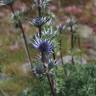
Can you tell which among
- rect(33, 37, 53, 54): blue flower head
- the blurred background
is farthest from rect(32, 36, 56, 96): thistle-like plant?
the blurred background

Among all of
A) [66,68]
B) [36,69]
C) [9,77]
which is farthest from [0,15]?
[36,69]

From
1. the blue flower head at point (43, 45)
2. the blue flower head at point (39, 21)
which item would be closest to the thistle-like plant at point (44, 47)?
the blue flower head at point (43, 45)

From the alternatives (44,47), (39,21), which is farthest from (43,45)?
(39,21)

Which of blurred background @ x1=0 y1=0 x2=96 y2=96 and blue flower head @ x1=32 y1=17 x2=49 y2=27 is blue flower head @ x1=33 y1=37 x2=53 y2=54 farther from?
blurred background @ x1=0 y1=0 x2=96 y2=96

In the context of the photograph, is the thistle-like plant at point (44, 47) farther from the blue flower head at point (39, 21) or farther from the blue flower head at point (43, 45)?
the blue flower head at point (39, 21)

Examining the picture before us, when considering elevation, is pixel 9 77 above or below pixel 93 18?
above

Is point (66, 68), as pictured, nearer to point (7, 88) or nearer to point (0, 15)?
point (7, 88)

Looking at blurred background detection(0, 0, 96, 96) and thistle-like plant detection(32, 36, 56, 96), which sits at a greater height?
thistle-like plant detection(32, 36, 56, 96)

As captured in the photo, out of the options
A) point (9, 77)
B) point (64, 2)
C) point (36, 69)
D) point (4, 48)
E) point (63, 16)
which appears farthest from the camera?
point (64, 2)
